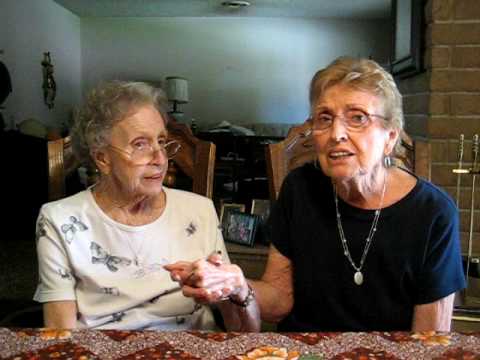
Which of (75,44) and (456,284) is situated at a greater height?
(75,44)

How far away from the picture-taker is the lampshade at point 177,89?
739 cm

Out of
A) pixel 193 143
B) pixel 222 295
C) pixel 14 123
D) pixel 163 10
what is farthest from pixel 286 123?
pixel 222 295

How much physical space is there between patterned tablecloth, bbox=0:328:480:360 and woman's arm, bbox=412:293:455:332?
25 cm

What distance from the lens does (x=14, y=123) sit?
18.9 feet

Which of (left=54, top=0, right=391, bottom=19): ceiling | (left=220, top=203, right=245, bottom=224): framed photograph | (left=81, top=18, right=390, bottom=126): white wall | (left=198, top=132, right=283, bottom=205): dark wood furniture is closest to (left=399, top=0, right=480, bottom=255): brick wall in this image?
(left=220, top=203, right=245, bottom=224): framed photograph

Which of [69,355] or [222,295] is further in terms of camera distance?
[222,295]

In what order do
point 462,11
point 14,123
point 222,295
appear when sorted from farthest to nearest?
1. point 14,123
2. point 462,11
3. point 222,295

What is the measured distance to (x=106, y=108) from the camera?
127 cm

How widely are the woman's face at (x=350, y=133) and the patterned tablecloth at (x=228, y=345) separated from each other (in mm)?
376

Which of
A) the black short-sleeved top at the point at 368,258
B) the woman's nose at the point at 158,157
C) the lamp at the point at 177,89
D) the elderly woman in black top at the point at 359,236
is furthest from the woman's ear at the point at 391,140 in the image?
the lamp at the point at 177,89

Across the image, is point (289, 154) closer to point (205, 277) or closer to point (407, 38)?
point (205, 277)

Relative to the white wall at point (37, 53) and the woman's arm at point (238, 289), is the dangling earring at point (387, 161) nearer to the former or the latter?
the woman's arm at point (238, 289)

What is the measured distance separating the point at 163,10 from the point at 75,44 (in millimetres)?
1440

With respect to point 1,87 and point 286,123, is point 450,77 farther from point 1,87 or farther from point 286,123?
point 286,123
